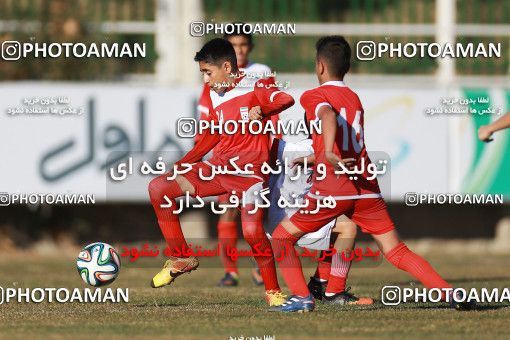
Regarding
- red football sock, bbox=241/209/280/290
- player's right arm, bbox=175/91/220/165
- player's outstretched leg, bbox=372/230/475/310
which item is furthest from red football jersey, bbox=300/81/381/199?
player's right arm, bbox=175/91/220/165

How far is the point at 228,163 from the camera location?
400 inches

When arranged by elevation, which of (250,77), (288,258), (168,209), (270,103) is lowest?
(288,258)

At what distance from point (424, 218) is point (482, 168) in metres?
2.04

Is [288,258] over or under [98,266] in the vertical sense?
over

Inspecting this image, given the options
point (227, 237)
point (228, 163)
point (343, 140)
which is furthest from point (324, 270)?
point (227, 237)

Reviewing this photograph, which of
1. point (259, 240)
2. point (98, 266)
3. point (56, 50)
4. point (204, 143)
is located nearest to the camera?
point (259, 240)

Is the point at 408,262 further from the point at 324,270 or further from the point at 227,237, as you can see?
the point at 227,237

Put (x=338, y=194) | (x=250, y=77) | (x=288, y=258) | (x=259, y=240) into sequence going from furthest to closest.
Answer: (x=250, y=77)
(x=259, y=240)
(x=288, y=258)
(x=338, y=194)

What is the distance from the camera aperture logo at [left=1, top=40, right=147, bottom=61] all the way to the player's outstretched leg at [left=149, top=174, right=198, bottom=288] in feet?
25.4

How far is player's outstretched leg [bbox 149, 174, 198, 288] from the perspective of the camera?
10.0 m

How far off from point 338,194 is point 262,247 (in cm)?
88

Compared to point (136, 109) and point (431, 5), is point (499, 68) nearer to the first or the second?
point (431, 5)

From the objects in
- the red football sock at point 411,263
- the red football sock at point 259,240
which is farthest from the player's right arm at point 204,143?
the red football sock at point 411,263

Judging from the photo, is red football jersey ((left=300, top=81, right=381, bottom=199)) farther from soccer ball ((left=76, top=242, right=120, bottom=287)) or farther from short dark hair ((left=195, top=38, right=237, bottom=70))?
soccer ball ((left=76, top=242, right=120, bottom=287))
